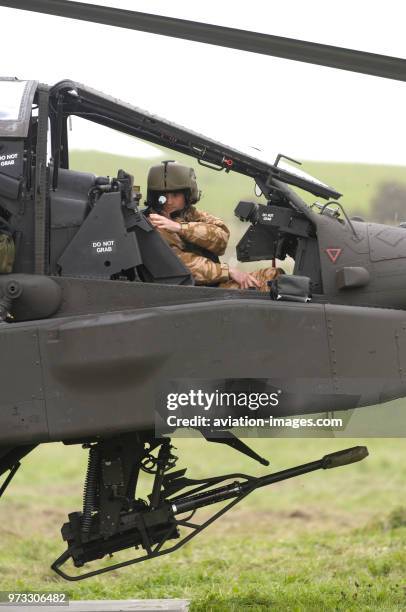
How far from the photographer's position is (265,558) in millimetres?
10453

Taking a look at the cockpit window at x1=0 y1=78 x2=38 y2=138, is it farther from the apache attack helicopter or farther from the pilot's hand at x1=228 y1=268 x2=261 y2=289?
the pilot's hand at x1=228 y1=268 x2=261 y2=289

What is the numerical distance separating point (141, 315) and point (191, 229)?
1.01m

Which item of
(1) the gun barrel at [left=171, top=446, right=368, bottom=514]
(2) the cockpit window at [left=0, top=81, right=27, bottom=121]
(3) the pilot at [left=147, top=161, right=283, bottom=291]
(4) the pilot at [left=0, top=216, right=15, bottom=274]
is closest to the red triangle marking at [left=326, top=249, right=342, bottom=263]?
(3) the pilot at [left=147, top=161, right=283, bottom=291]

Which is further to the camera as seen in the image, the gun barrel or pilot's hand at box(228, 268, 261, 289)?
pilot's hand at box(228, 268, 261, 289)

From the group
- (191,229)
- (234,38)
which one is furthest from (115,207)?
(234,38)

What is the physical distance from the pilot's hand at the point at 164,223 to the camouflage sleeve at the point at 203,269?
138 mm

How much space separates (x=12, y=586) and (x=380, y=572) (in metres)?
3.26

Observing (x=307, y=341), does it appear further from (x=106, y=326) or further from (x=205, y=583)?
(x=205, y=583)

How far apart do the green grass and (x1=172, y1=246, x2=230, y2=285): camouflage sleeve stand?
7.88ft

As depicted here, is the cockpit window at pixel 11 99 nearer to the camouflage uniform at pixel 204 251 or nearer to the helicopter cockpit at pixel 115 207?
the helicopter cockpit at pixel 115 207

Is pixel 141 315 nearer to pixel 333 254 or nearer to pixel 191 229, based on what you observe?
pixel 191 229

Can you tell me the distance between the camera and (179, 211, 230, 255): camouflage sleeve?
7.20m

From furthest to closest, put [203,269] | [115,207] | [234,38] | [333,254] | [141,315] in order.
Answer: [203,269], [333,254], [115,207], [141,315], [234,38]

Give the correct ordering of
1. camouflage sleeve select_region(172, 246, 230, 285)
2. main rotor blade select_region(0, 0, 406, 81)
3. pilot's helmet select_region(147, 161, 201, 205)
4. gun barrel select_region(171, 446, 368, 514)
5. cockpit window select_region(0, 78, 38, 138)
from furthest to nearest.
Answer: pilot's helmet select_region(147, 161, 201, 205) < camouflage sleeve select_region(172, 246, 230, 285) < gun barrel select_region(171, 446, 368, 514) < cockpit window select_region(0, 78, 38, 138) < main rotor blade select_region(0, 0, 406, 81)
